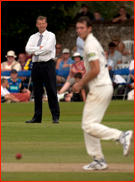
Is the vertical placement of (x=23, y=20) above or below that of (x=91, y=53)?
above

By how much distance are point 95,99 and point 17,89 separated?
15821 mm

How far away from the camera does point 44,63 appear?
12.8 meters

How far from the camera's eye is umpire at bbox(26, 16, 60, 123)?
501 inches

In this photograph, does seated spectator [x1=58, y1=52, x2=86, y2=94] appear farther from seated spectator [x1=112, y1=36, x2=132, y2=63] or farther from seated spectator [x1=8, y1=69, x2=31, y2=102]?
seated spectator [x1=112, y1=36, x2=132, y2=63]

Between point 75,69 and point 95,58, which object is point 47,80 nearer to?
point 95,58

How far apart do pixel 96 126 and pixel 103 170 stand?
0.60 m

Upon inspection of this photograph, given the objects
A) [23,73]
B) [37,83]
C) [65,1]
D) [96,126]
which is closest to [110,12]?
[65,1]

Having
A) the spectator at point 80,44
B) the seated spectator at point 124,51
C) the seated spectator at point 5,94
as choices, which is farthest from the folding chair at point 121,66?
the seated spectator at point 5,94

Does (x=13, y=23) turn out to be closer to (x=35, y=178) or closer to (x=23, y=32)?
(x=23, y=32)

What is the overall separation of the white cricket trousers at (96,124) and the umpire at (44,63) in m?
5.44

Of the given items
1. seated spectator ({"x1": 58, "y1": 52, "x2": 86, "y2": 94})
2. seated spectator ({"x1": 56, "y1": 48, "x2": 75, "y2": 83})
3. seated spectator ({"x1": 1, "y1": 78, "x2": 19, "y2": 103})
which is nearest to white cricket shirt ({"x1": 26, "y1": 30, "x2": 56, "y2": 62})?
seated spectator ({"x1": 58, "y1": 52, "x2": 86, "y2": 94})

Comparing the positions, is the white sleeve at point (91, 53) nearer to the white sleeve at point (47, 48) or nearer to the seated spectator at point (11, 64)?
the white sleeve at point (47, 48)

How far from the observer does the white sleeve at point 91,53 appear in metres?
7.17

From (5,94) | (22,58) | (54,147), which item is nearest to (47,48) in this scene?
(54,147)
